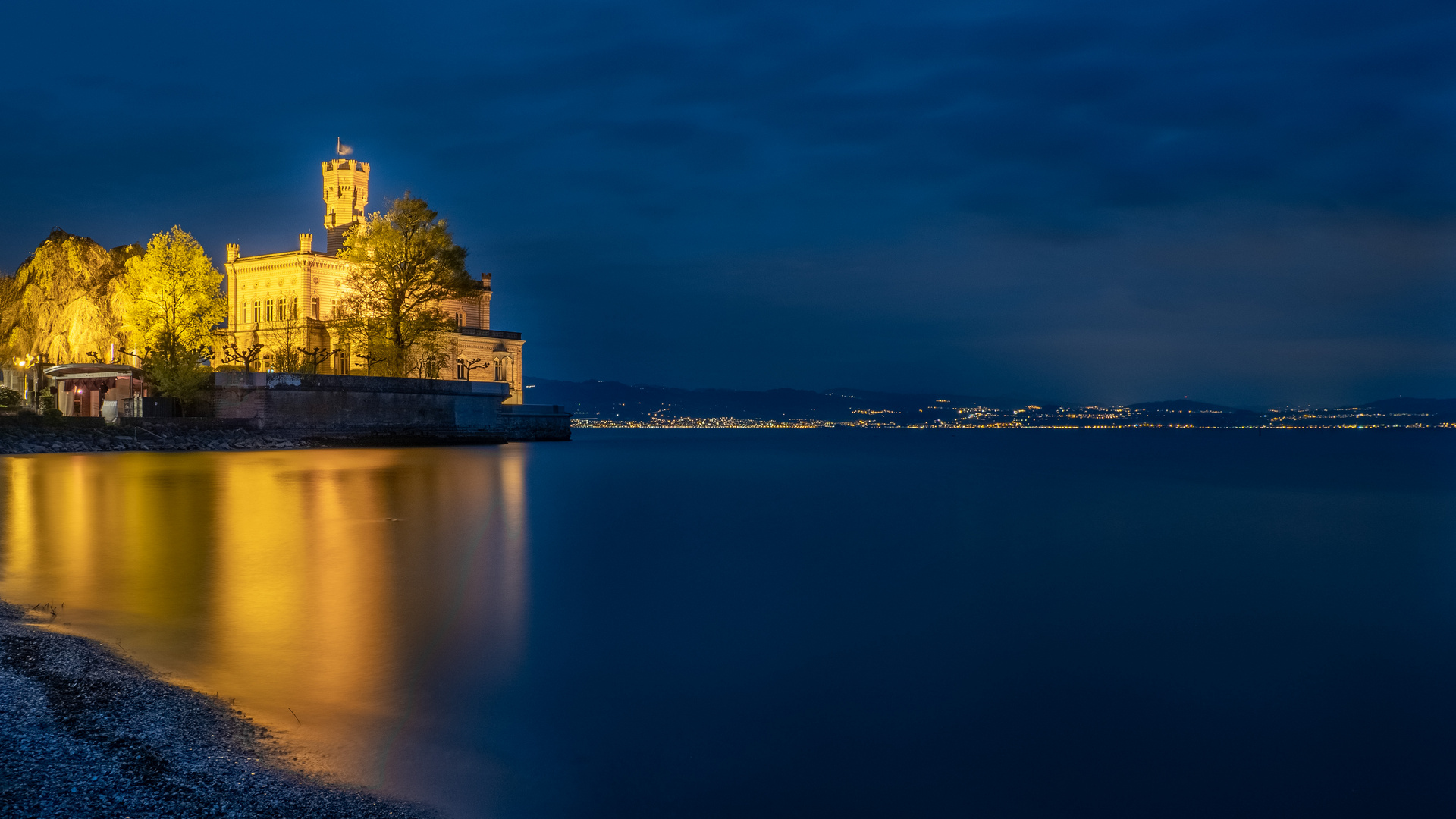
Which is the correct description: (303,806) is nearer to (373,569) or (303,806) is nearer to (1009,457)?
(373,569)

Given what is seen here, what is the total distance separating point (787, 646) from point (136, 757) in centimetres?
598

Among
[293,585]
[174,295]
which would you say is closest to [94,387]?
[174,295]

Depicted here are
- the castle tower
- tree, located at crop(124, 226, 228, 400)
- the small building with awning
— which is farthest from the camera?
the castle tower

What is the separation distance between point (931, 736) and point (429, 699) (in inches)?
155

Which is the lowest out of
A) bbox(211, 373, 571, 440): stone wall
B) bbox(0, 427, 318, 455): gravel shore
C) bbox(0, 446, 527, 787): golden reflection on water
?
bbox(0, 446, 527, 787): golden reflection on water

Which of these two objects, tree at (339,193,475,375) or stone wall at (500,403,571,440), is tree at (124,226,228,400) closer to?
tree at (339,193,475,375)

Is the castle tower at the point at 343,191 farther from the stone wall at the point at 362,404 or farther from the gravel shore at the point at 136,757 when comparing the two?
the gravel shore at the point at 136,757

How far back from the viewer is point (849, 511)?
83.9 feet

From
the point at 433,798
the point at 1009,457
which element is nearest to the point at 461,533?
the point at 433,798

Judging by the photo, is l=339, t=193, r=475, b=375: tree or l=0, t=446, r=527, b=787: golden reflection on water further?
l=339, t=193, r=475, b=375: tree

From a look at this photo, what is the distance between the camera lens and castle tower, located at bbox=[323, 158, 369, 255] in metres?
79.2

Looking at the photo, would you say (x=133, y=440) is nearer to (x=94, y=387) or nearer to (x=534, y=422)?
(x=94, y=387)

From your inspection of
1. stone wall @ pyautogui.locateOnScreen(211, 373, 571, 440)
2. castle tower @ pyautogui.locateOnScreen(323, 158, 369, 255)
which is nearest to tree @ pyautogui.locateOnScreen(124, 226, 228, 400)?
stone wall @ pyautogui.locateOnScreen(211, 373, 571, 440)

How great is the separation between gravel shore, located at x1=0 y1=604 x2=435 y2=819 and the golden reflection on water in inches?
14.3
